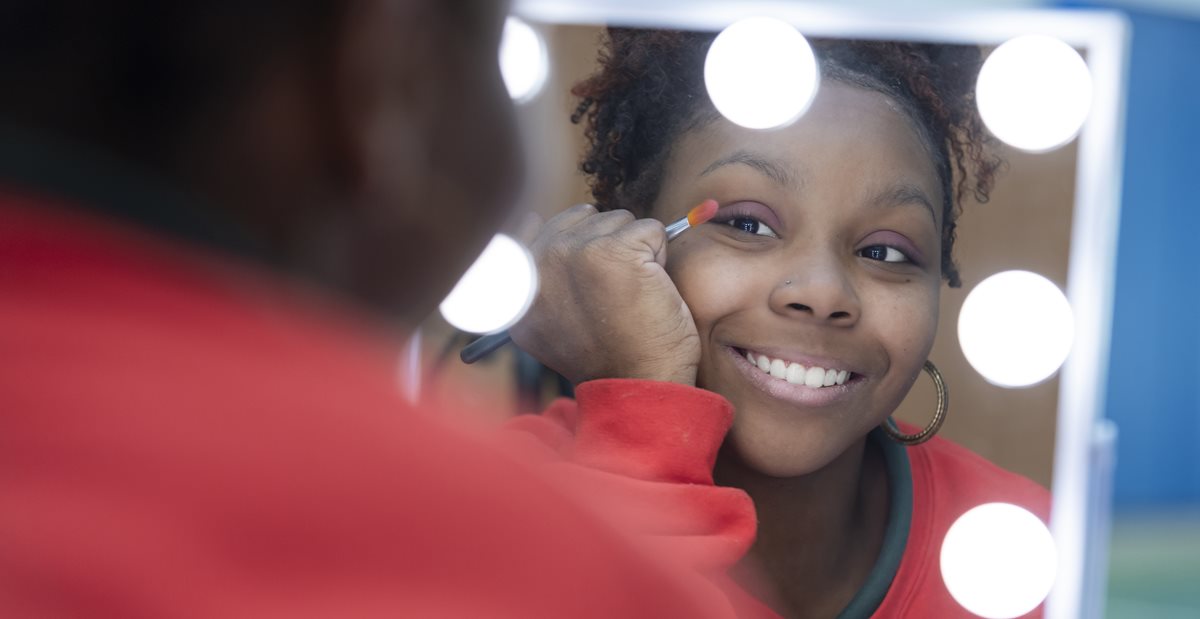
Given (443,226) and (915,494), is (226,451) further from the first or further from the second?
(915,494)

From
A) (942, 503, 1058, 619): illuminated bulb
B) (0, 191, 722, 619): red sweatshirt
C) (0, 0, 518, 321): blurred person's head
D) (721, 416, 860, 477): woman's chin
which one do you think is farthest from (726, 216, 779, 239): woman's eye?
(0, 191, 722, 619): red sweatshirt

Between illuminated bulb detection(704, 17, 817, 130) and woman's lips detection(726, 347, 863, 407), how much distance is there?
13 cm

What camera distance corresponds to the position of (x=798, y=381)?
0.71m

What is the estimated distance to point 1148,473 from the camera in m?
2.87

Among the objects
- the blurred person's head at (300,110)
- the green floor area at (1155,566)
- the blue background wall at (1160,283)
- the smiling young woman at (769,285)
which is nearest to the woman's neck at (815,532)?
the smiling young woman at (769,285)

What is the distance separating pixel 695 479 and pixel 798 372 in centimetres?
10

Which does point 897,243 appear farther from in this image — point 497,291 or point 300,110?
point 300,110

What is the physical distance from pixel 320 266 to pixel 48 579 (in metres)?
0.12

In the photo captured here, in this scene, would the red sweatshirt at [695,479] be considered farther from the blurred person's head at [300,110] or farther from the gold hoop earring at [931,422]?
the blurred person's head at [300,110]

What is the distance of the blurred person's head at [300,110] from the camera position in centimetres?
29

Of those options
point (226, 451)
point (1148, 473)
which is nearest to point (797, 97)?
point (226, 451)

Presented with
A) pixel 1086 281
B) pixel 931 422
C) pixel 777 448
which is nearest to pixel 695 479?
pixel 777 448

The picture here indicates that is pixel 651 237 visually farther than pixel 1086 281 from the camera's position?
No

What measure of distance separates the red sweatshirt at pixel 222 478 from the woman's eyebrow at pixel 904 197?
0.47 meters
